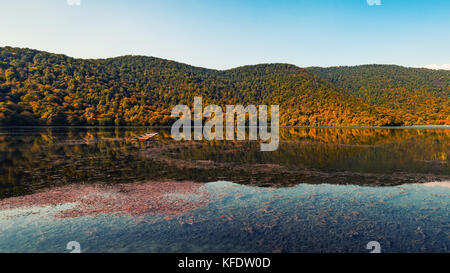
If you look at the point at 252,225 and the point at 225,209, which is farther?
the point at 225,209

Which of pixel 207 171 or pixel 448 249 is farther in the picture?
pixel 207 171

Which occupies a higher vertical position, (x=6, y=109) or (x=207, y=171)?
(x=6, y=109)

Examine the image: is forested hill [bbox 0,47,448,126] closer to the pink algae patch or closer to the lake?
the lake

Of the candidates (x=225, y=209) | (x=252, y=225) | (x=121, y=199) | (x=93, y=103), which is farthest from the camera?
(x=93, y=103)

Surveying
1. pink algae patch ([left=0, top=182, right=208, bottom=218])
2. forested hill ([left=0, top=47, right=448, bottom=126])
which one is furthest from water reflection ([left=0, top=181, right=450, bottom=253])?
forested hill ([left=0, top=47, right=448, bottom=126])

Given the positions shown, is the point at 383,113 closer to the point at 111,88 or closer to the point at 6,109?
the point at 111,88

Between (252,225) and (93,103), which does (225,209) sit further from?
(93,103)

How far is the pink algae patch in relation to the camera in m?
12.1

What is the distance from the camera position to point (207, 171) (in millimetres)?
22125

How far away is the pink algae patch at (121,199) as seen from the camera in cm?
1212

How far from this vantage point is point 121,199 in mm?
13773

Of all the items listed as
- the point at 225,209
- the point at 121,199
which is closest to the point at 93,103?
the point at 121,199
